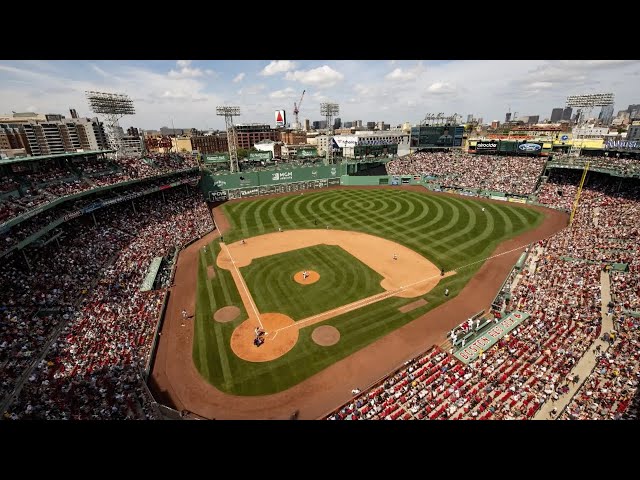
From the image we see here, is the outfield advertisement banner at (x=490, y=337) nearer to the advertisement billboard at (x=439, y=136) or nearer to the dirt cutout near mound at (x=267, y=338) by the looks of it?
the dirt cutout near mound at (x=267, y=338)

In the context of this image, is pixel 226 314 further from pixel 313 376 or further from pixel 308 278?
pixel 313 376

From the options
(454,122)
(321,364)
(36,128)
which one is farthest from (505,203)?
(36,128)

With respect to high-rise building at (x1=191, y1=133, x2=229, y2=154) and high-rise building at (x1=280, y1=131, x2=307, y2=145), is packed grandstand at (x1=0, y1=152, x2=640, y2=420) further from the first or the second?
high-rise building at (x1=280, y1=131, x2=307, y2=145)

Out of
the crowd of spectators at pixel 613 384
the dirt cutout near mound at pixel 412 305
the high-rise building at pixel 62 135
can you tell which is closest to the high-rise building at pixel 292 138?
the high-rise building at pixel 62 135

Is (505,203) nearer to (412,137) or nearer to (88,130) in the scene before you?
(412,137)

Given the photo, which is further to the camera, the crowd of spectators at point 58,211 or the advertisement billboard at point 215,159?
the advertisement billboard at point 215,159
